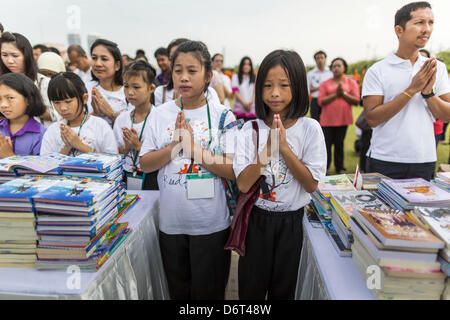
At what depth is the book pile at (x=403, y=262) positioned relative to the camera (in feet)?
2.94

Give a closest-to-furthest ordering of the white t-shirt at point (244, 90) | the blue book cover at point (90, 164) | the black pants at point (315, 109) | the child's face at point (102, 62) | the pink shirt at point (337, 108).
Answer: the blue book cover at point (90, 164) → the child's face at point (102, 62) → the pink shirt at point (337, 108) → the white t-shirt at point (244, 90) → the black pants at point (315, 109)

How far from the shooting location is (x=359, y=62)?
69.3 ft

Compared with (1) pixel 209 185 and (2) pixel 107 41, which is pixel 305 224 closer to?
(1) pixel 209 185

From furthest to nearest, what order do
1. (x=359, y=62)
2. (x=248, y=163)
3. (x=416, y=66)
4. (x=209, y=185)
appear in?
1. (x=359, y=62)
2. (x=416, y=66)
3. (x=209, y=185)
4. (x=248, y=163)

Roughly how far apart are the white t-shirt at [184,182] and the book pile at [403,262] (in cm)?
78

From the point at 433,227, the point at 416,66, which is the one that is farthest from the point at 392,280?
the point at 416,66

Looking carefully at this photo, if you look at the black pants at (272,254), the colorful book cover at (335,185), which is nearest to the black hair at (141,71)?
the black pants at (272,254)

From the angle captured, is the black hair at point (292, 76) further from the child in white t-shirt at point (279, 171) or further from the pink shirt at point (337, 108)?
→ the pink shirt at point (337, 108)

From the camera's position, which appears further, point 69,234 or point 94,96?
point 94,96

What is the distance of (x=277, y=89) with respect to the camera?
128 cm

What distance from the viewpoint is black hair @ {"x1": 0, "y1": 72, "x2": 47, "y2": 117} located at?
175cm

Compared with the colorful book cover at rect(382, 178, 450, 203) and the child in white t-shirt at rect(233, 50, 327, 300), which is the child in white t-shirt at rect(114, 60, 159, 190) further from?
the colorful book cover at rect(382, 178, 450, 203)
